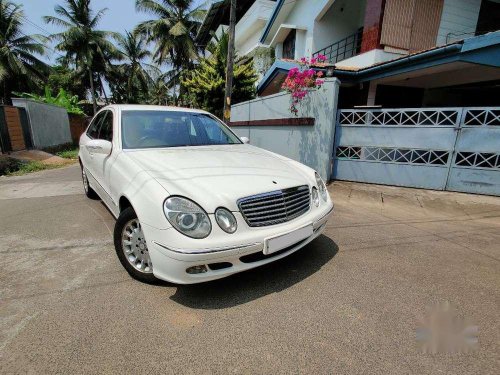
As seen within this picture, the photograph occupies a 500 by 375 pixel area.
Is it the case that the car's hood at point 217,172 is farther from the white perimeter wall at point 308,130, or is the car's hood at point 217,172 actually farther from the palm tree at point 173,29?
the palm tree at point 173,29

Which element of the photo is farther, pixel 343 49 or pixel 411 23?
pixel 343 49

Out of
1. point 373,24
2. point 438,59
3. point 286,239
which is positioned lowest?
point 286,239

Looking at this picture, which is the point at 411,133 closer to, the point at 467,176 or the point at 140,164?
the point at 467,176

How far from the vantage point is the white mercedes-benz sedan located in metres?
2.07

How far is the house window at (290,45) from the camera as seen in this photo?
14.8 m

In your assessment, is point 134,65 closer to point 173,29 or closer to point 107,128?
point 173,29

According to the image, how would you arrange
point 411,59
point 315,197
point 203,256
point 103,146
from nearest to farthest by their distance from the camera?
point 203,256, point 315,197, point 103,146, point 411,59

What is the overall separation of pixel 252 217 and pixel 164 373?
3.78 feet

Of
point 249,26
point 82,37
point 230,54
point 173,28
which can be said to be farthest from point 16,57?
point 230,54

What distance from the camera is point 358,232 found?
385 centimetres

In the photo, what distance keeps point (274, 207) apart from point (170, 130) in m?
1.85

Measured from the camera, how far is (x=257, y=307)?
2232 mm

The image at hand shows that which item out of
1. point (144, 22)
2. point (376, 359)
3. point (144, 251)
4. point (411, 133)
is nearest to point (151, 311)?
point (144, 251)

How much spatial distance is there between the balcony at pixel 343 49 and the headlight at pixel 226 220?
12.0m
